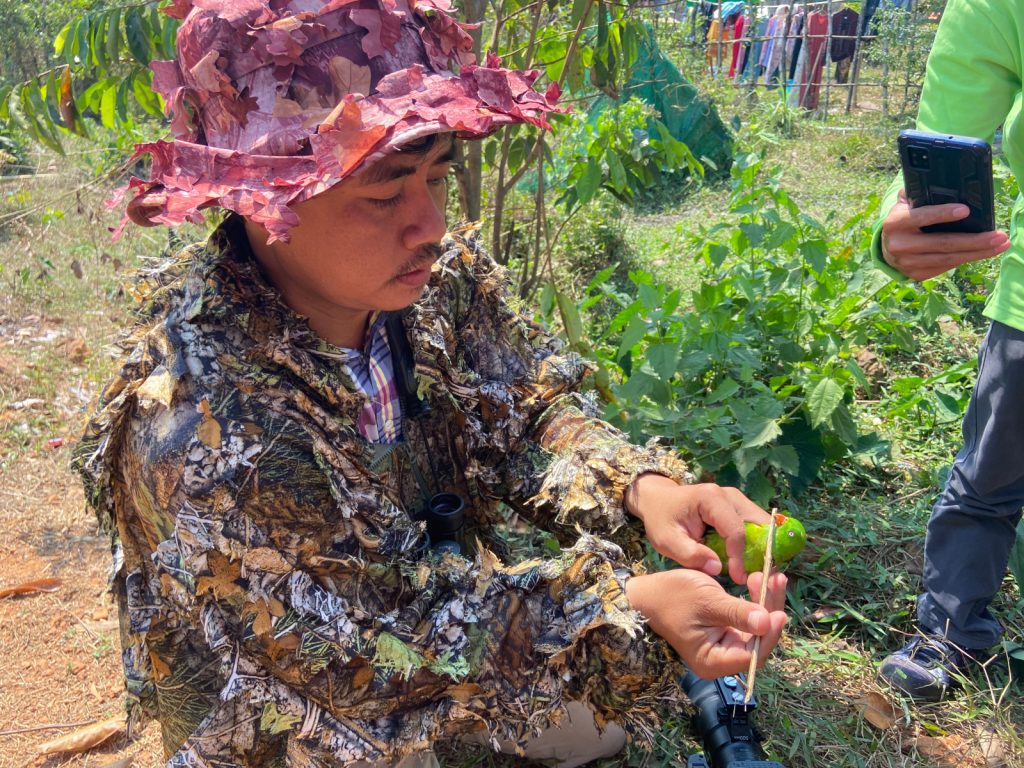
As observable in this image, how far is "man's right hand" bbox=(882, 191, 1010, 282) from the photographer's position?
1560 millimetres

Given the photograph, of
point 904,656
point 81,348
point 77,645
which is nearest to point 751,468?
point 904,656

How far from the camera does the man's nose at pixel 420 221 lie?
4.37ft

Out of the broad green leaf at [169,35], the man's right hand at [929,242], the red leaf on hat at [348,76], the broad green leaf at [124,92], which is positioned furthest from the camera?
the broad green leaf at [124,92]

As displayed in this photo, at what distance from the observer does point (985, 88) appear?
5.63 feet

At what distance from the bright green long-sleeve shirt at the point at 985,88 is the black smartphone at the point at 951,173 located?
17cm

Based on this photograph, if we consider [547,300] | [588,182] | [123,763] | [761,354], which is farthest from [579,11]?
[123,763]

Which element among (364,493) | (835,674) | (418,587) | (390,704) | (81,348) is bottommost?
(81,348)

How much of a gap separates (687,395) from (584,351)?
0.39m

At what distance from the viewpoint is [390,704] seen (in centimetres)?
141

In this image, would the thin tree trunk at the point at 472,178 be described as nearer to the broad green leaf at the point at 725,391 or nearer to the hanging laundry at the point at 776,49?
the broad green leaf at the point at 725,391

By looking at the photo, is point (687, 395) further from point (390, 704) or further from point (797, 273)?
point (390, 704)

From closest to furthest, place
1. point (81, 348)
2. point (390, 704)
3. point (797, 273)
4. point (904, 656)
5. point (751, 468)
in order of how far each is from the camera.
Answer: point (390, 704) < point (904, 656) < point (751, 468) < point (797, 273) < point (81, 348)

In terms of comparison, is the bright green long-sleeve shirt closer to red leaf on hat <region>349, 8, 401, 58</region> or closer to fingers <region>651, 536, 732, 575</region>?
fingers <region>651, 536, 732, 575</region>

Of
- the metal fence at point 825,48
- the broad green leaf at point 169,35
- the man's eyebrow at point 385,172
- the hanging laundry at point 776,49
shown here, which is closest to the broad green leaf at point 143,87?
the broad green leaf at point 169,35
